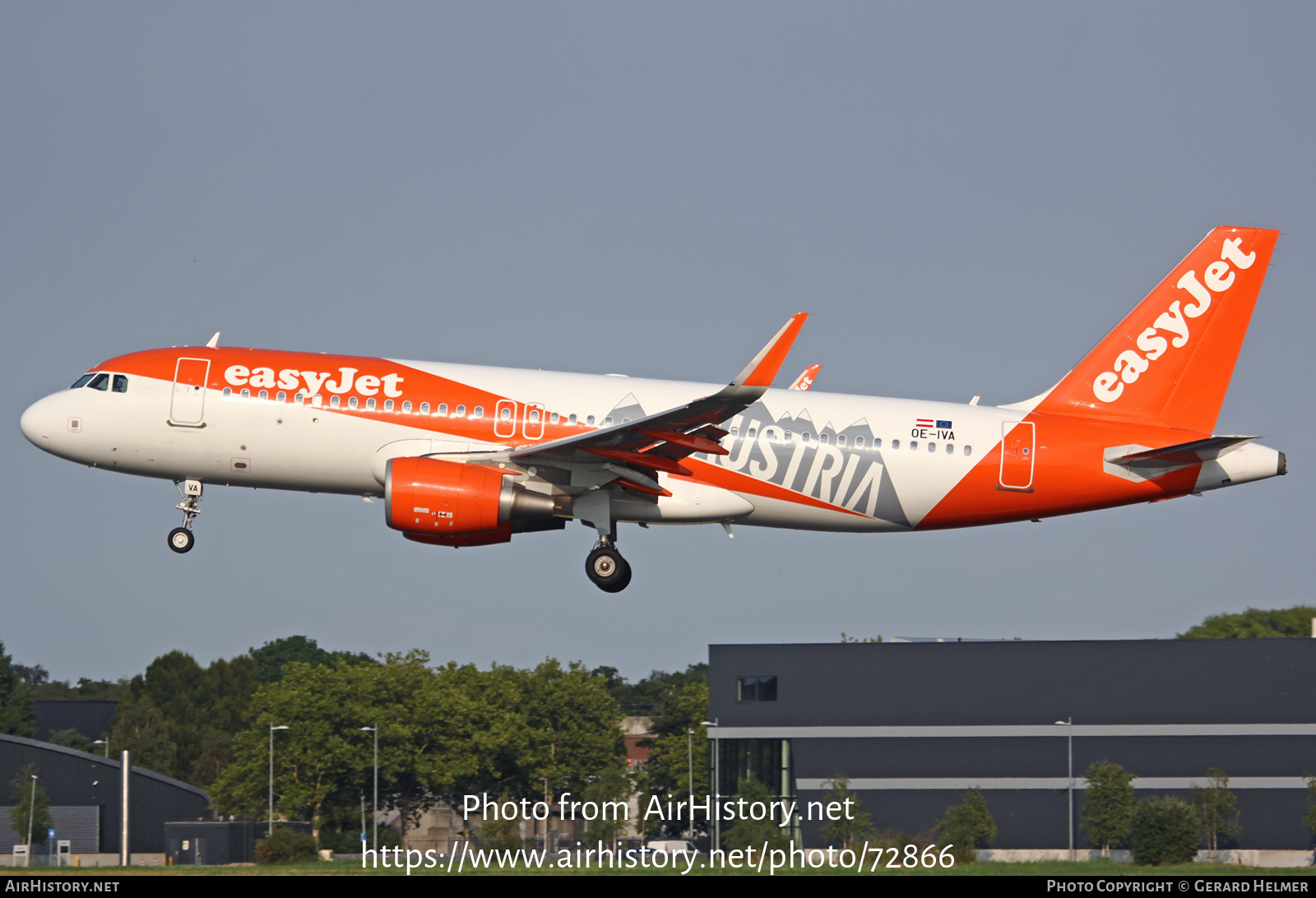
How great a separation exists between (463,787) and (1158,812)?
4592cm

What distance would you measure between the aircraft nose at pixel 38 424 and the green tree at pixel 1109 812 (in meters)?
38.2

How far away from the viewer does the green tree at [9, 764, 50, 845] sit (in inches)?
2665

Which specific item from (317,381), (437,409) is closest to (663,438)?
(437,409)

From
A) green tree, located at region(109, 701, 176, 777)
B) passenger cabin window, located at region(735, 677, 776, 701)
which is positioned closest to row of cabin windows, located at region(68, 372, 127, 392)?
passenger cabin window, located at region(735, 677, 776, 701)

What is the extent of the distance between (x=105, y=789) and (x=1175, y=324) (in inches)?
2397

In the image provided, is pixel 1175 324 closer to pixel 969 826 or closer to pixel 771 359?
pixel 771 359

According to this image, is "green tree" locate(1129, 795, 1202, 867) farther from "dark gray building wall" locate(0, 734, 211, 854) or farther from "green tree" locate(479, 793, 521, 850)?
"dark gray building wall" locate(0, 734, 211, 854)

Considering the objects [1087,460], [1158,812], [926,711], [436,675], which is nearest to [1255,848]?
[926,711]

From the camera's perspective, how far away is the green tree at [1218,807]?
2248 inches

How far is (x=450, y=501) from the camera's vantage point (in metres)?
29.5

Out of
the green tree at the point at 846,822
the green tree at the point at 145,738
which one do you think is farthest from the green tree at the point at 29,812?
the green tree at the point at 145,738
